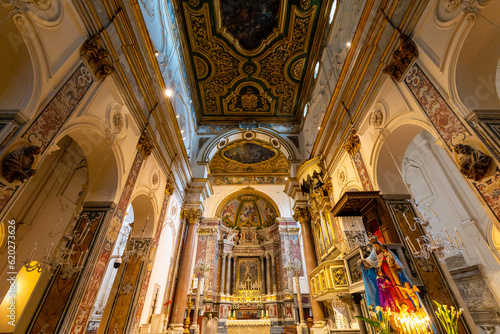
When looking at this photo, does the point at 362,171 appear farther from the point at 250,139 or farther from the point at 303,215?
the point at 250,139

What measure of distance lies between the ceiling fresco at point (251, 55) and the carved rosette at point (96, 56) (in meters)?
5.09

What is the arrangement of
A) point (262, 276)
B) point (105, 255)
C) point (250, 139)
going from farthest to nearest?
point (262, 276) → point (250, 139) → point (105, 255)

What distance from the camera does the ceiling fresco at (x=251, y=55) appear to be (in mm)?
8422

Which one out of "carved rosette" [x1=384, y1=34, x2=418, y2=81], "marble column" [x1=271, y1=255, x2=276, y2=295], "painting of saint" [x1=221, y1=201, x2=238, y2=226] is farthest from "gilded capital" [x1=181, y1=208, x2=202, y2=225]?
"carved rosette" [x1=384, y1=34, x2=418, y2=81]

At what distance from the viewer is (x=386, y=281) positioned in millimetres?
3605

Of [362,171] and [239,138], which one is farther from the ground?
[239,138]

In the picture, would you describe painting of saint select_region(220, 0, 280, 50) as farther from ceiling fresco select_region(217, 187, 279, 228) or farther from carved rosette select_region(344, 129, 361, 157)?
ceiling fresco select_region(217, 187, 279, 228)

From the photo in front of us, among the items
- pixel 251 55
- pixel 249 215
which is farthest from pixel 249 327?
pixel 251 55

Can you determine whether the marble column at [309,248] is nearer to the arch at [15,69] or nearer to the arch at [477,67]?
the arch at [477,67]

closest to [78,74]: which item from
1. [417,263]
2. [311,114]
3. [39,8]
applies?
[39,8]

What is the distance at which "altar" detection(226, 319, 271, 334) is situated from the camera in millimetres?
10250

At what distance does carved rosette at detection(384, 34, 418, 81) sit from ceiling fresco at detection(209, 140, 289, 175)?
10.6 metres

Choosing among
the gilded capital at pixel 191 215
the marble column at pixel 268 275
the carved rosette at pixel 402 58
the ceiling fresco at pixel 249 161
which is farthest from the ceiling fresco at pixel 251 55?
the marble column at pixel 268 275

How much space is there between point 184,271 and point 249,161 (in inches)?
364
